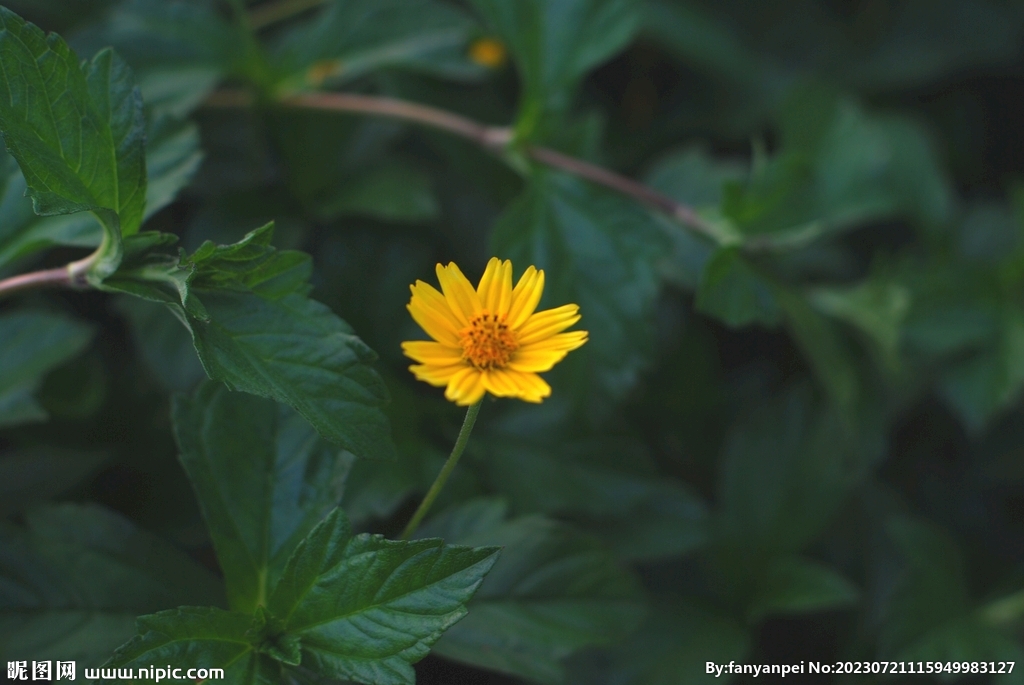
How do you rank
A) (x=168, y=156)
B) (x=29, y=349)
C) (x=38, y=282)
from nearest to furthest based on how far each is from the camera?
(x=38, y=282)
(x=168, y=156)
(x=29, y=349)

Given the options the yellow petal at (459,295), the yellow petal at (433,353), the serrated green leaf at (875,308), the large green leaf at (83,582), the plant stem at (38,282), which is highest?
the serrated green leaf at (875,308)

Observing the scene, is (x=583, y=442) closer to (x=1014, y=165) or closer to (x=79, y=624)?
(x=79, y=624)

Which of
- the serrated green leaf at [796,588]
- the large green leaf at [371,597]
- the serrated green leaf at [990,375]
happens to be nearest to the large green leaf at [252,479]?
the large green leaf at [371,597]

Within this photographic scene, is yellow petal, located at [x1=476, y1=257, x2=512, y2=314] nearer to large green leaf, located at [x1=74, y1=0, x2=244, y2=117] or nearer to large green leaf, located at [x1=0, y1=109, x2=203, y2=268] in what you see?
large green leaf, located at [x1=0, y1=109, x2=203, y2=268]

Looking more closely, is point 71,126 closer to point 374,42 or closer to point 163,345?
point 163,345

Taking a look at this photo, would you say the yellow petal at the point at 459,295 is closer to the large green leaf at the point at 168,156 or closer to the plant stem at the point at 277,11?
the large green leaf at the point at 168,156

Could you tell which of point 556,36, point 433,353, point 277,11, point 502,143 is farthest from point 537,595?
point 277,11

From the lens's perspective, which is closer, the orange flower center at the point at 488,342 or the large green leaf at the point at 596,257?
the orange flower center at the point at 488,342
